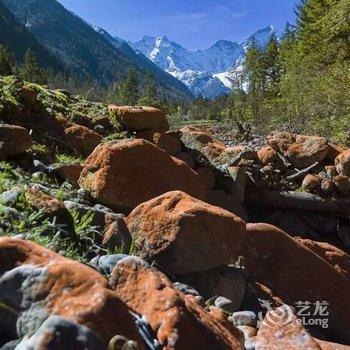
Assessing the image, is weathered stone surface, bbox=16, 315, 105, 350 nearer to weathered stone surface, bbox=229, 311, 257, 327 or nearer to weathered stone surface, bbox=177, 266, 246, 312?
weathered stone surface, bbox=229, 311, 257, 327

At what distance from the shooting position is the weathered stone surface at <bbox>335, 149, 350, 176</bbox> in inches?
467

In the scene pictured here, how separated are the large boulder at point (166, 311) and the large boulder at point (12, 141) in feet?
12.8

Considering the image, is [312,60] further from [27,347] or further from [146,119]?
[27,347]

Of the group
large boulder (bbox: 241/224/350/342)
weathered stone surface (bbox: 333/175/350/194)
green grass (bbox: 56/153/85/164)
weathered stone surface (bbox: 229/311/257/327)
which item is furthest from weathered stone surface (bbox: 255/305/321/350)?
weathered stone surface (bbox: 333/175/350/194)

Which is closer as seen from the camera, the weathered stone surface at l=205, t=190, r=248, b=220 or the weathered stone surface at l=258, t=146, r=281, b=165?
the weathered stone surface at l=205, t=190, r=248, b=220

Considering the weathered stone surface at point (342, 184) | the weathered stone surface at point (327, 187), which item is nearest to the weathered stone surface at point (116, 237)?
the weathered stone surface at point (327, 187)

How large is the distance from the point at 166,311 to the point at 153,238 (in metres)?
1.86

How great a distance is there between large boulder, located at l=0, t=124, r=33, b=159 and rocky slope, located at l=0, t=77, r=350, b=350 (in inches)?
0.8

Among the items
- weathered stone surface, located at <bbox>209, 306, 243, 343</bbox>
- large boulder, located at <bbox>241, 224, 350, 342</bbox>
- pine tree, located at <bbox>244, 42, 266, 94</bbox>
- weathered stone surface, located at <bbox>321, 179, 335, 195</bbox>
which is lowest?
large boulder, located at <bbox>241, 224, 350, 342</bbox>

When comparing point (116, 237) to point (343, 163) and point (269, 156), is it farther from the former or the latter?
point (343, 163)

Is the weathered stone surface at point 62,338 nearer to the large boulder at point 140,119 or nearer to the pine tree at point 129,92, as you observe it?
the large boulder at point 140,119

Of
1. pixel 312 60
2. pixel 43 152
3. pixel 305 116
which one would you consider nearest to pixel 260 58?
pixel 312 60

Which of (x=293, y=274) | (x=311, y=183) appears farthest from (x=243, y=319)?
(x=311, y=183)

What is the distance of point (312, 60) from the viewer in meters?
31.0
